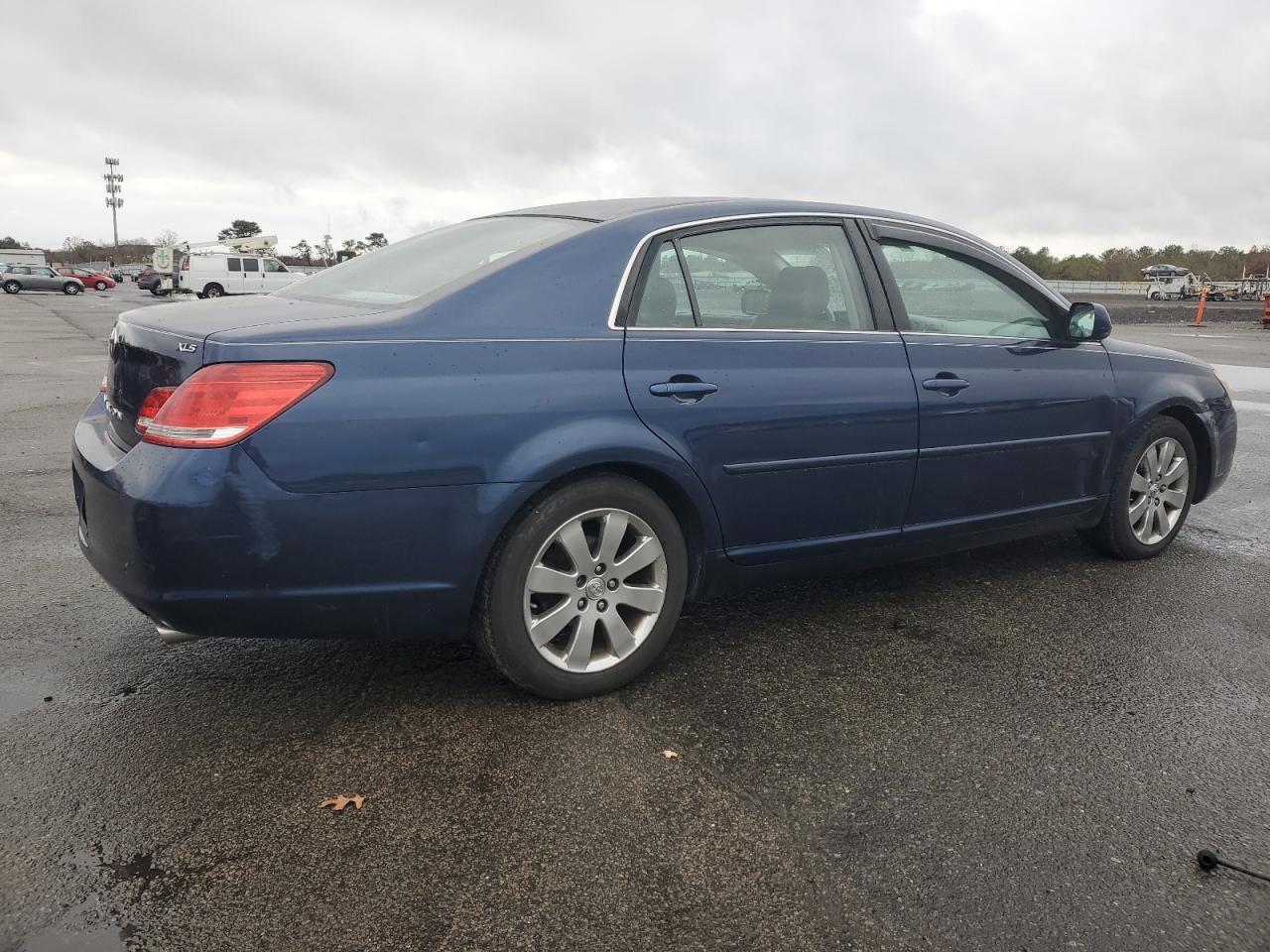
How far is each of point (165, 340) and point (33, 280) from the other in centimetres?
5954

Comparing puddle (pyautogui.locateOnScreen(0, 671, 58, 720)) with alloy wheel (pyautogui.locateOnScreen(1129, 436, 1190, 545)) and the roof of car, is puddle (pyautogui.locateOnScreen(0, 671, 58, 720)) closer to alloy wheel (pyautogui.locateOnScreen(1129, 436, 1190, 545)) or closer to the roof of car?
the roof of car

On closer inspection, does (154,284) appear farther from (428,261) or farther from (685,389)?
(685,389)

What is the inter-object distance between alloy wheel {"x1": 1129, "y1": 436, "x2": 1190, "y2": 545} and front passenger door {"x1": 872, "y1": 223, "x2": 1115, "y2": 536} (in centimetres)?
34

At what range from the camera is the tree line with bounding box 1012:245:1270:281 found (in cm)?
10381

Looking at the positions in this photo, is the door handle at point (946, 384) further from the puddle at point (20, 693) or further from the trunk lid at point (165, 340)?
the puddle at point (20, 693)

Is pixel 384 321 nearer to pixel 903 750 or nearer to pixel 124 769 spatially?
pixel 124 769

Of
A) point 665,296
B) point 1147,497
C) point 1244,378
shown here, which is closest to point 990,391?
point 1147,497

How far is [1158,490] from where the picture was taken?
16.3ft

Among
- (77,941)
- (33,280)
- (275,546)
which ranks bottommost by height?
(77,941)

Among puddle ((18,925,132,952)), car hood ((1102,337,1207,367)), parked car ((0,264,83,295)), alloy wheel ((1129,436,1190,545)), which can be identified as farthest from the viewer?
parked car ((0,264,83,295))

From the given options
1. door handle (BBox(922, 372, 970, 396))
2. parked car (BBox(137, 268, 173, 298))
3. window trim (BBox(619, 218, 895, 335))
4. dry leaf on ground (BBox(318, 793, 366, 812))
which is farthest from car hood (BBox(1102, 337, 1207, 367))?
parked car (BBox(137, 268, 173, 298))

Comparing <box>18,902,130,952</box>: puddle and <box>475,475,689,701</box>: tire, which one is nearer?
<box>18,902,130,952</box>: puddle

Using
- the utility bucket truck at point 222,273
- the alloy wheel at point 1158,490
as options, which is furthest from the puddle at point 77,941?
the utility bucket truck at point 222,273

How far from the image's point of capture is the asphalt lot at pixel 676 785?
2.21 m
